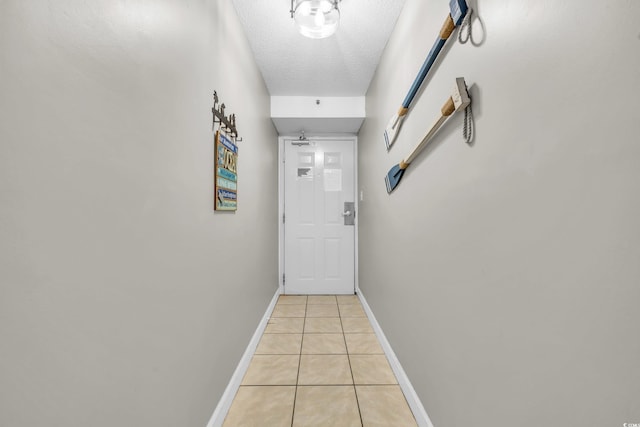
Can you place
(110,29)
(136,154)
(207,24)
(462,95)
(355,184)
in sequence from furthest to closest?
1. (355,184)
2. (207,24)
3. (462,95)
4. (136,154)
5. (110,29)

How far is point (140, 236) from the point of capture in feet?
2.77

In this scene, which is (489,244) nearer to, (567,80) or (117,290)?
(567,80)

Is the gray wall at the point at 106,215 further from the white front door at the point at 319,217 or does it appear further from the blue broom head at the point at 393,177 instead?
the white front door at the point at 319,217

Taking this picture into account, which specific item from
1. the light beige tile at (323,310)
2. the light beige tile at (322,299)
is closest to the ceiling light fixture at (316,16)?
the light beige tile at (323,310)

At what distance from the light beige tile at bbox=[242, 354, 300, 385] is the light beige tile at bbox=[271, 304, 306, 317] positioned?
0.85 m

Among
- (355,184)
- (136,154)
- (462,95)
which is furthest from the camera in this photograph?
(355,184)

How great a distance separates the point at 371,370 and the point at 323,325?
0.82 metres

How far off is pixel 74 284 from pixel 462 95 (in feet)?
4.01

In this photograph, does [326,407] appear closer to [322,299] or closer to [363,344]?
[363,344]

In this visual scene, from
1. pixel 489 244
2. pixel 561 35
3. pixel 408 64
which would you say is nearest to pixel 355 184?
pixel 408 64

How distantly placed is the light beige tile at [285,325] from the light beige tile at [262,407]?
0.80m

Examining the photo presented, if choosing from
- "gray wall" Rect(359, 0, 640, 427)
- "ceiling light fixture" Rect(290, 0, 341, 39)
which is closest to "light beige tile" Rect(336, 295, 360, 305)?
"gray wall" Rect(359, 0, 640, 427)

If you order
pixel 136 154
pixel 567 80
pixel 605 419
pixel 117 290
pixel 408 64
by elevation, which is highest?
pixel 408 64

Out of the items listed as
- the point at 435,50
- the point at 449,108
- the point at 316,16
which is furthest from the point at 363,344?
the point at 316,16
